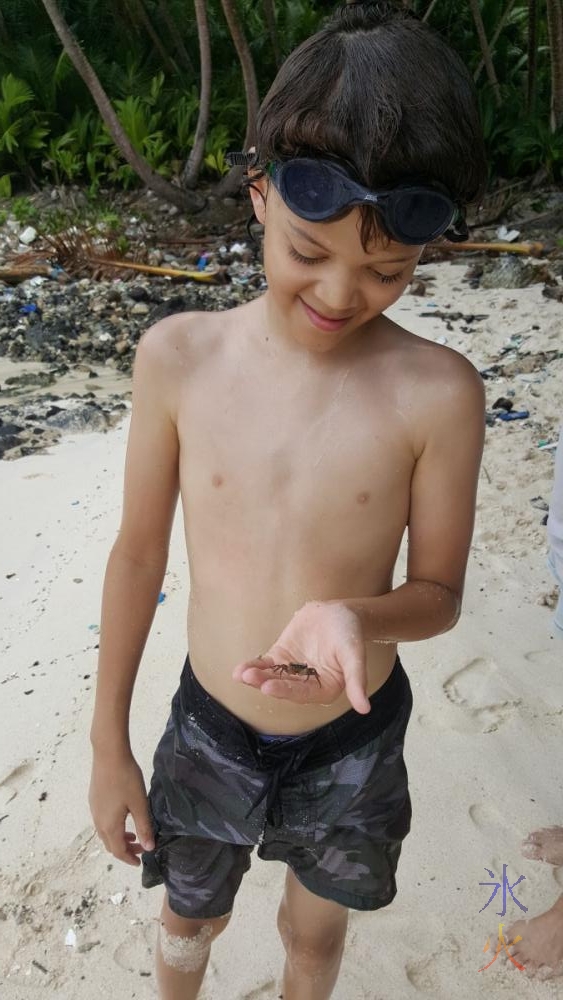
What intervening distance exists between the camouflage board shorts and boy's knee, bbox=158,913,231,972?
143mm

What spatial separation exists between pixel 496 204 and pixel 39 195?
16.8 feet

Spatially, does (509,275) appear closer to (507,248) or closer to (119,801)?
(507,248)

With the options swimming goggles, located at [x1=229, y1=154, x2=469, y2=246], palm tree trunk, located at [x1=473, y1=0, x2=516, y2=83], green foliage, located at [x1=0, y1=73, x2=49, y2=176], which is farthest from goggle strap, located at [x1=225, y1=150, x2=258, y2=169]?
palm tree trunk, located at [x1=473, y1=0, x2=516, y2=83]

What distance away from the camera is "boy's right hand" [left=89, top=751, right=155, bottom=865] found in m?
1.83

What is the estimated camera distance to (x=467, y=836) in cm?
273

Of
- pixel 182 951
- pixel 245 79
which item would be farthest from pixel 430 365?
pixel 245 79

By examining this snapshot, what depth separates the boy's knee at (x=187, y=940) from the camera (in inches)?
78.0

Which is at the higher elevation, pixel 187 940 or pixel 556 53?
pixel 556 53

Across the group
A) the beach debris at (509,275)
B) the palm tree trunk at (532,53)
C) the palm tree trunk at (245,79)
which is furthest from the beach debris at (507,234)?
the palm tree trunk at (245,79)

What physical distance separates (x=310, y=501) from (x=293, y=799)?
0.59m

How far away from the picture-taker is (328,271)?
1.46 m

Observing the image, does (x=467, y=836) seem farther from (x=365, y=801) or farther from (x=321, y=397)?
(x=321, y=397)

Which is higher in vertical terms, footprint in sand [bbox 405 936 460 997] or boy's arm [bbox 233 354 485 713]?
boy's arm [bbox 233 354 485 713]

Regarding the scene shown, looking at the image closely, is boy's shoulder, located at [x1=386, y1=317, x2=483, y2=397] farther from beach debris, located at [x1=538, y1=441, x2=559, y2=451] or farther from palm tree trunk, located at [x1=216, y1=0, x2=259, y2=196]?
palm tree trunk, located at [x1=216, y1=0, x2=259, y2=196]
